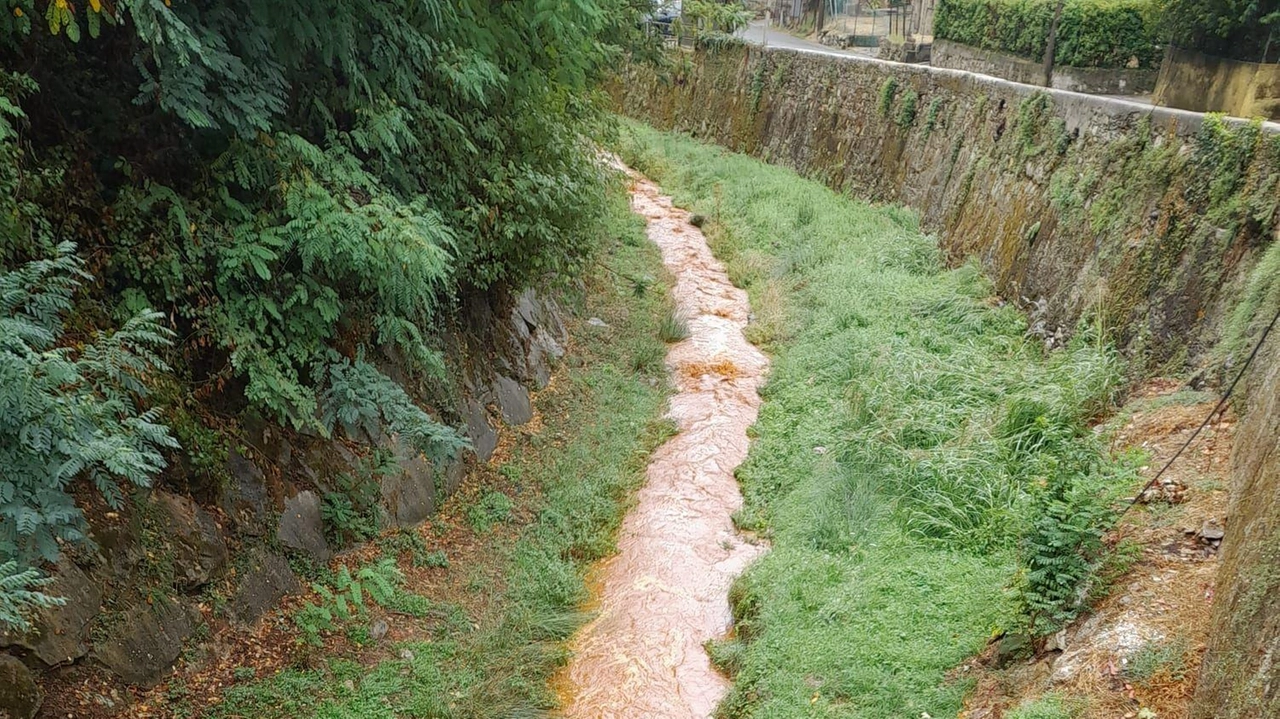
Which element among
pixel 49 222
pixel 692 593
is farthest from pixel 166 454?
pixel 692 593

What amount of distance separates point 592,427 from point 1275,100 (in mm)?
11111

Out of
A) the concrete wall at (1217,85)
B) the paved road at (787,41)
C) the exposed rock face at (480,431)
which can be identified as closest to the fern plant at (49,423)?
the exposed rock face at (480,431)

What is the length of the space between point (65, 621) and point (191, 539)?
2.72 feet

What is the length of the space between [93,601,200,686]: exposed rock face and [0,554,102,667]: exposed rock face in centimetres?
13

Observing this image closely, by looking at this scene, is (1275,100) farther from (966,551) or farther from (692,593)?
(692,593)

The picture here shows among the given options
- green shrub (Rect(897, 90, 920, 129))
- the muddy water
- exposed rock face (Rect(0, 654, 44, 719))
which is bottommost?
the muddy water

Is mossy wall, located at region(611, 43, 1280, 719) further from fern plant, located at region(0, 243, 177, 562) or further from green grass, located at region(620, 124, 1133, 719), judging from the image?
fern plant, located at region(0, 243, 177, 562)

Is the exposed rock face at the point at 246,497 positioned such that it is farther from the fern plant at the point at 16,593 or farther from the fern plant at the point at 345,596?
the fern plant at the point at 16,593

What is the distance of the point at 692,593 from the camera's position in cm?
677

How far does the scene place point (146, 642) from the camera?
14.0ft

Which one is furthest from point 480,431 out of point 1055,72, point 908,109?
point 1055,72

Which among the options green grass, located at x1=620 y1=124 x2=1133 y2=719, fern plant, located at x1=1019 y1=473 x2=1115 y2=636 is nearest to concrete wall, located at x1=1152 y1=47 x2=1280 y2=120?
green grass, located at x1=620 y1=124 x2=1133 y2=719

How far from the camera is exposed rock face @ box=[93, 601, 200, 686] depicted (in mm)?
4098

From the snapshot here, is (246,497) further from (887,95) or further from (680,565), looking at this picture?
(887,95)
